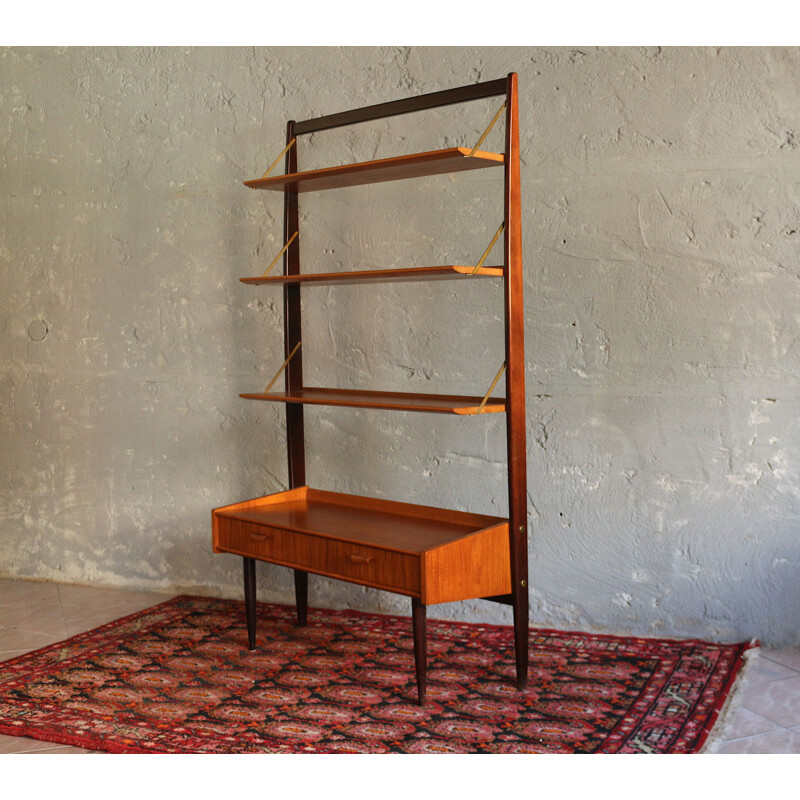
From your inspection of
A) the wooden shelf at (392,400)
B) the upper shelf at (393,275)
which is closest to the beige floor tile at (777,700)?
the wooden shelf at (392,400)

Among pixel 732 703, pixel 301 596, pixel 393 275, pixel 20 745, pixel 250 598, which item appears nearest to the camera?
pixel 20 745

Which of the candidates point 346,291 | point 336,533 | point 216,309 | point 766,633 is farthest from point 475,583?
point 216,309

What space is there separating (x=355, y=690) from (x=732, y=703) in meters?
1.39

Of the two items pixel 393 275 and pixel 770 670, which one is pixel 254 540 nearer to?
pixel 393 275

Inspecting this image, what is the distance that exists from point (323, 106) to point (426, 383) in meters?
1.46

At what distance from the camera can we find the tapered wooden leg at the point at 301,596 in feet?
13.6

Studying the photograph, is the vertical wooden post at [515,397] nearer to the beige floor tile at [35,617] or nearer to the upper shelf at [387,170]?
the upper shelf at [387,170]

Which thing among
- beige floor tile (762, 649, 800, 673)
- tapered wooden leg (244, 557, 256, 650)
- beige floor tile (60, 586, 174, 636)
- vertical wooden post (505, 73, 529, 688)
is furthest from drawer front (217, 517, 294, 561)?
beige floor tile (762, 649, 800, 673)

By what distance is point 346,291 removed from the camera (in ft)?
14.4

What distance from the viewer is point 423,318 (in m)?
4.23

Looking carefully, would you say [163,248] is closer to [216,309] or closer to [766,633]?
[216,309]

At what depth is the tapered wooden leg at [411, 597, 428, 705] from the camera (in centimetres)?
319

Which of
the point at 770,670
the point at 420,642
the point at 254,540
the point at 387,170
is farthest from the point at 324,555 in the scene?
the point at 770,670

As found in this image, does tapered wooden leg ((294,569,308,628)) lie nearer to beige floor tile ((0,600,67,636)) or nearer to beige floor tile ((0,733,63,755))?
beige floor tile ((0,600,67,636))
